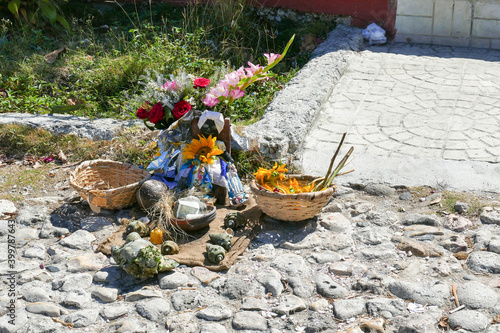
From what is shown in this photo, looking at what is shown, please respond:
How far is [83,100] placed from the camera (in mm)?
6785

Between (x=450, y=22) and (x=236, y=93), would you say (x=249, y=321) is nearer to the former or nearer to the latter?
(x=236, y=93)

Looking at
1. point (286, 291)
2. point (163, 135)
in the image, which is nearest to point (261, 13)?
point (163, 135)

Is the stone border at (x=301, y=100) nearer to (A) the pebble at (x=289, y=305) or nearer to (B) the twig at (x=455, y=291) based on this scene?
(A) the pebble at (x=289, y=305)

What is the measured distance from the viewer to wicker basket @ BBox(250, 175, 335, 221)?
4332mm

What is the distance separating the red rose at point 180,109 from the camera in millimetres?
4859

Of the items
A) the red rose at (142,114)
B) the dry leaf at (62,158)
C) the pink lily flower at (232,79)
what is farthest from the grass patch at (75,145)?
the pink lily flower at (232,79)

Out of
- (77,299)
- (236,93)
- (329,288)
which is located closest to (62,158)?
(236,93)

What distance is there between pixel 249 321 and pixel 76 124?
338 centimetres

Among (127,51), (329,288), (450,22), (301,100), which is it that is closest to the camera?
(329,288)

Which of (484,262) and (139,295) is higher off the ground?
(139,295)

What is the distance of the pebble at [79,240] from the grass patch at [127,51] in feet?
7.10

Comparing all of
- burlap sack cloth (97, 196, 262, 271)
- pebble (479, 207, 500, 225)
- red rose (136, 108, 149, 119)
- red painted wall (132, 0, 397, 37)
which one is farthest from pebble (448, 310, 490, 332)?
red painted wall (132, 0, 397, 37)

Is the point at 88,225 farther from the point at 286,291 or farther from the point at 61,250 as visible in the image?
A: the point at 286,291

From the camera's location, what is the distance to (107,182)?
16.6 feet
